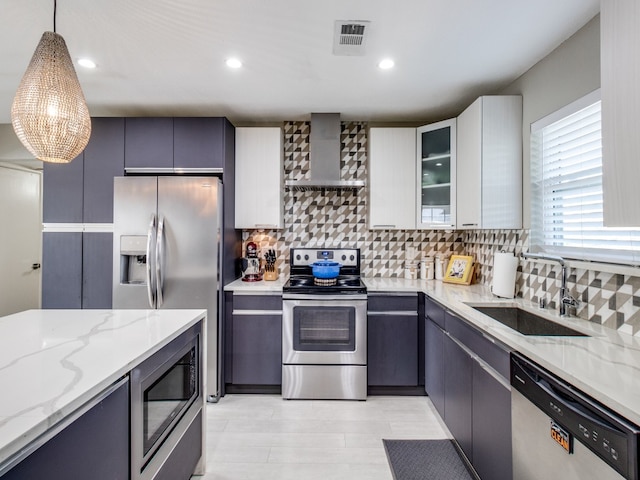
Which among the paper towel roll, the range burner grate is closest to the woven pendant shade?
the range burner grate

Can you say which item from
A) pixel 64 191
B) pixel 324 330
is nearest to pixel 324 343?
pixel 324 330

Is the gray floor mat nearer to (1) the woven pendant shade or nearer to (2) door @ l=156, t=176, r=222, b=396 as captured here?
(2) door @ l=156, t=176, r=222, b=396

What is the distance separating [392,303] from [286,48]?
2.04 meters

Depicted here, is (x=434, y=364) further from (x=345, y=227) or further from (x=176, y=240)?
(x=176, y=240)

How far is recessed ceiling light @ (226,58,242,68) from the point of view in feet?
7.24

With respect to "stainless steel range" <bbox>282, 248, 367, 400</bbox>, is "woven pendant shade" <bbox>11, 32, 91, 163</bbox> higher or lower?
higher

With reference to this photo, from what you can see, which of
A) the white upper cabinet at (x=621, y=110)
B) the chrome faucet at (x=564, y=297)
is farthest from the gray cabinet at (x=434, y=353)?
the white upper cabinet at (x=621, y=110)

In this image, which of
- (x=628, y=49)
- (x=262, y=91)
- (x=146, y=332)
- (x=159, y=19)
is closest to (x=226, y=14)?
(x=159, y=19)

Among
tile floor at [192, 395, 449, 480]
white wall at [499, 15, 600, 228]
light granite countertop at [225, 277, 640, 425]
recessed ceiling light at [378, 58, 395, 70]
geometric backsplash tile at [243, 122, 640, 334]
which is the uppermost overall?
recessed ceiling light at [378, 58, 395, 70]

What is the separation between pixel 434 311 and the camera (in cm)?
254

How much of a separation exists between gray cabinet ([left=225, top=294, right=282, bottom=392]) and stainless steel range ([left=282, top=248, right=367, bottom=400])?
0.35 ft

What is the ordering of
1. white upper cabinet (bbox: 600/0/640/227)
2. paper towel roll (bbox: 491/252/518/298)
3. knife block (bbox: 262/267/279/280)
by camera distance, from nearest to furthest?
white upper cabinet (bbox: 600/0/640/227)
paper towel roll (bbox: 491/252/518/298)
knife block (bbox: 262/267/279/280)

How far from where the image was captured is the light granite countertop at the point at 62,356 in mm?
799

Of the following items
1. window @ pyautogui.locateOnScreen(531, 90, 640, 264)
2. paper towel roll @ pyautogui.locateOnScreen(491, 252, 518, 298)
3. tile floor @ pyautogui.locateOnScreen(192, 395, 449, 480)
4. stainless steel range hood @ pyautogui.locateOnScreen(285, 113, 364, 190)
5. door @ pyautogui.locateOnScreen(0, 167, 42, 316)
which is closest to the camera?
window @ pyautogui.locateOnScreen(531, 90, 640, 264)
